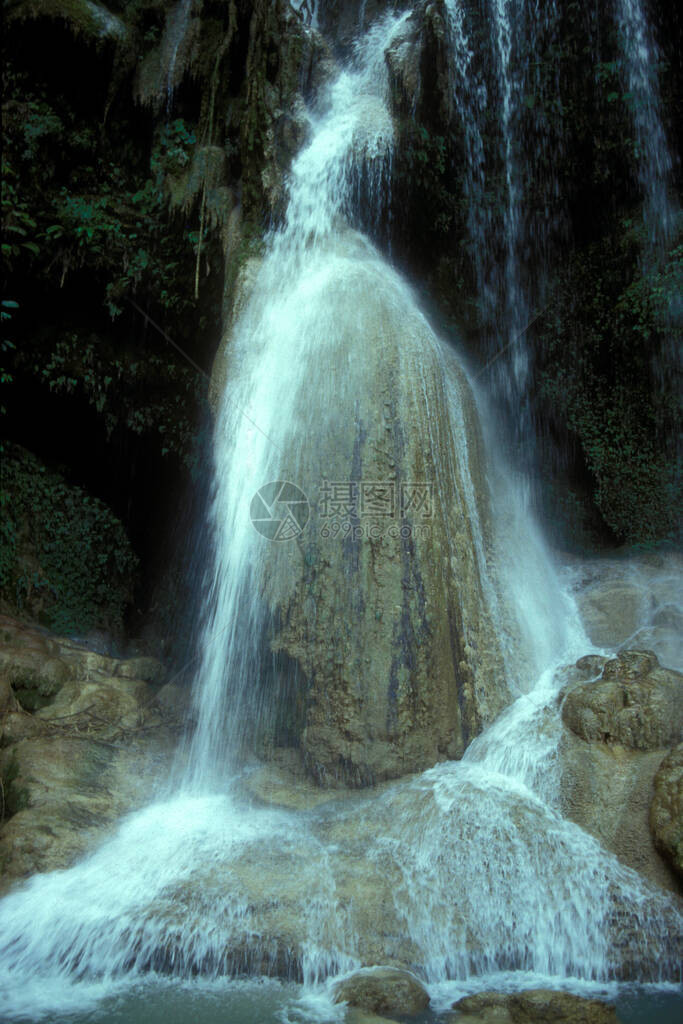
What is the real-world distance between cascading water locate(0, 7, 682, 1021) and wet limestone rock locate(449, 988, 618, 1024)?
12.4 inches

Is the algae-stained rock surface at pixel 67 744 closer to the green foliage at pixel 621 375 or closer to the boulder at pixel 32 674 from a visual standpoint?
the boulder at pixel 32 674

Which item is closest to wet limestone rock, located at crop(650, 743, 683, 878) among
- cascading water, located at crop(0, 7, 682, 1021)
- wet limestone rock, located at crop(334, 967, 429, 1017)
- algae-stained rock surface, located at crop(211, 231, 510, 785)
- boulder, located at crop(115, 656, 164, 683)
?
cascading water, located at crop(0, 7, 682, 1021)

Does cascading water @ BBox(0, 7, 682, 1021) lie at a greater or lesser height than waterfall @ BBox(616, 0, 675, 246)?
lesser

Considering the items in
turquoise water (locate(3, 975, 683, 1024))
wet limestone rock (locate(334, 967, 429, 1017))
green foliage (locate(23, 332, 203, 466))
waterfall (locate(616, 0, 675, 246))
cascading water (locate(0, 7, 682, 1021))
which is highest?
waterfall (locate(616, 0, 675, 246))

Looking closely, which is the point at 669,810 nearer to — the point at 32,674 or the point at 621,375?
the point at 32,674

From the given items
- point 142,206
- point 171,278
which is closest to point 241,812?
point 171,278

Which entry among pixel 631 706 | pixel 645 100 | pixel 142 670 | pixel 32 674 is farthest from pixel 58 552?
pixel 645 100

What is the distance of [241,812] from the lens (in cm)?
515

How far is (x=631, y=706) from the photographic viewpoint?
4.98m

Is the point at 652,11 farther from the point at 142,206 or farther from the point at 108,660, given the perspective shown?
the point at 108,660

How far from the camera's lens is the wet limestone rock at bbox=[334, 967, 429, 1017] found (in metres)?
3.42
